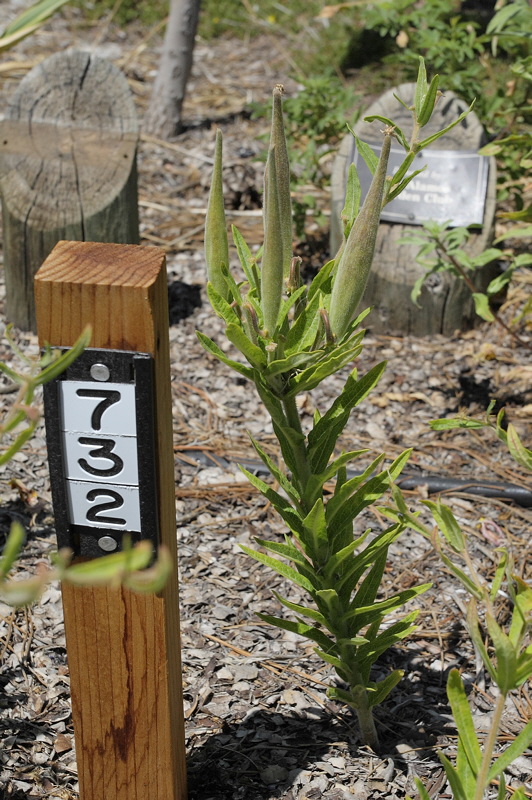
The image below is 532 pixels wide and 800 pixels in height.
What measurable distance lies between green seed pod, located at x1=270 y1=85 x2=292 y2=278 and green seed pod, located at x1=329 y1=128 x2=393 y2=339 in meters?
0.10

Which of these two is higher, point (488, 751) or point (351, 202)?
point (351, 202)

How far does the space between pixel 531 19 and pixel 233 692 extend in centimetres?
238

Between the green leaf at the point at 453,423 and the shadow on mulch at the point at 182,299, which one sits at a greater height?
the green leaf at the point at 453,423

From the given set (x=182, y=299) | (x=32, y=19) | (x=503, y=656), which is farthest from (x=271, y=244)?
(x=182, y=299)

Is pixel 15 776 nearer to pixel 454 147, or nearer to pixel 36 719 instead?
pixel 36 719

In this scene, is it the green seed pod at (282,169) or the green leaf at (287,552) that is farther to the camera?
the green leaf at (287,552)

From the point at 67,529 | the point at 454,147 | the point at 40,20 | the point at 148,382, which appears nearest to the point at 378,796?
the point at 67,529

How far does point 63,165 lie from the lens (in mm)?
3346

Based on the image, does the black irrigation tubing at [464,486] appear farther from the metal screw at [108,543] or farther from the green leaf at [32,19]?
the green leaf at [32,19]

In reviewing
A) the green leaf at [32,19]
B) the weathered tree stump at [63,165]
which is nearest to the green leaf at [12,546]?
the green leaf at [32,19]

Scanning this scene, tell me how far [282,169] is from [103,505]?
1.97 ft

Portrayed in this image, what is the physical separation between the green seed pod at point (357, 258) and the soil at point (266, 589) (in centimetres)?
74

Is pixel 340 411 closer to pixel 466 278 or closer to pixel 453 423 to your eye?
pixel 453 423

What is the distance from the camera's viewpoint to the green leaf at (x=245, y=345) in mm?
1285
